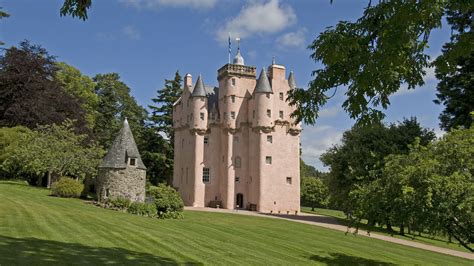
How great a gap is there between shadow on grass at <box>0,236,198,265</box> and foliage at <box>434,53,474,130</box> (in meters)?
19.6

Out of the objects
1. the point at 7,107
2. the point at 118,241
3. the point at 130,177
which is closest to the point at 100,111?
the point at 7,107

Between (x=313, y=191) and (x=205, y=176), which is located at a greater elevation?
(x=205, y=176)

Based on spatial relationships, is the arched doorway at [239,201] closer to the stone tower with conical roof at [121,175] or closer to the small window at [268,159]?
the small window at [268,159]

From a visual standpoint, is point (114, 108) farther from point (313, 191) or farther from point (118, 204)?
point (118, 204)

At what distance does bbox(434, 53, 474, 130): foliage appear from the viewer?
24.5m

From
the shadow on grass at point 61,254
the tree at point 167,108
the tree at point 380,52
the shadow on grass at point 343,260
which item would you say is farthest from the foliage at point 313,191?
the tree at point 380,52

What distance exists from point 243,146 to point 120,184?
19.0 metres

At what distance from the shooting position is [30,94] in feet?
129

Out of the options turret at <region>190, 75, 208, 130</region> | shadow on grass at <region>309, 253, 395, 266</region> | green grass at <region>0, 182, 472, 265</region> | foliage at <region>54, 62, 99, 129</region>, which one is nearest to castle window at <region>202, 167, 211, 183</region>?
turret at <region>190, 75, 208, 130</region>

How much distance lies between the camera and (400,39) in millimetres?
5676

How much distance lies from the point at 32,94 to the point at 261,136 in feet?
73.3

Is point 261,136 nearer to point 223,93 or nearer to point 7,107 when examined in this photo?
point 223,93

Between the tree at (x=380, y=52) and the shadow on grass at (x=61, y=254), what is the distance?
6731 mm

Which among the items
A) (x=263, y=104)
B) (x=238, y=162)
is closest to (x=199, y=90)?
(x=263, y=104)
